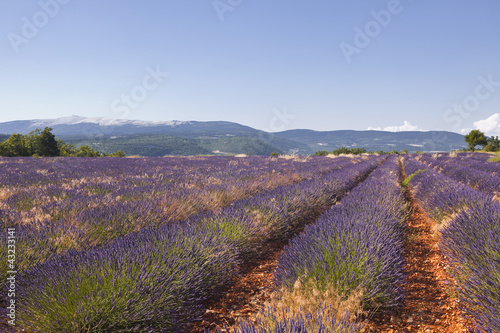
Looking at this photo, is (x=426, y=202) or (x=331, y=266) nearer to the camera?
(x=331, y=266)

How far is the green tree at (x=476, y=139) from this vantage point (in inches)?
2140

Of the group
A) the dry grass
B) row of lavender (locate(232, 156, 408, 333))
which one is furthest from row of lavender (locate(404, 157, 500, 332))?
the dry grass

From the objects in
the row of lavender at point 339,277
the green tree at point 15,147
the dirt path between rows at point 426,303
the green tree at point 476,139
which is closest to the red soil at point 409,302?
the dirt path between rows at point 426,303

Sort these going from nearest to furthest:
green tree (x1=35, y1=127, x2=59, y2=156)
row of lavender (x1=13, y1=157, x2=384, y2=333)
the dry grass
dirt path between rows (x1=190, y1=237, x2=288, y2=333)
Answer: row of lavender (x1=13, y1=157, x2=384, y2=333) → the dry grass → dirt path between rows (x1=190, y1=237, x2=288, y2=333) → green tree (x1=35, y1=127, x2=59, y2=156)

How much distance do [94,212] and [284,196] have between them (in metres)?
3.00

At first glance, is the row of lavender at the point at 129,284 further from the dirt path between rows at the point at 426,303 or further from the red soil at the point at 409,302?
the dirt path between rows at the point at 426,303

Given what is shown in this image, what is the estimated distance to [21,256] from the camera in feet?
6.86

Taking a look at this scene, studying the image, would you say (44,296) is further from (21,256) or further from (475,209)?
(475,209)

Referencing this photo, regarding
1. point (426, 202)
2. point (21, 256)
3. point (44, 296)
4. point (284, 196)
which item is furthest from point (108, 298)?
point (426, 202)

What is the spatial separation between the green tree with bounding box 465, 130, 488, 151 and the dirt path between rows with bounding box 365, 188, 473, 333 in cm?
6833

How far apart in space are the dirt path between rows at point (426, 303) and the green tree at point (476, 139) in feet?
224

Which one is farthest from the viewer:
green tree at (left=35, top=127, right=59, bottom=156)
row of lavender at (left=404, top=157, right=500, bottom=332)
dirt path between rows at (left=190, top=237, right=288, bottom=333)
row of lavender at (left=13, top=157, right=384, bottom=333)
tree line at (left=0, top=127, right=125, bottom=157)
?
green tree at (left=35, top=127, right=59, bottom=156)

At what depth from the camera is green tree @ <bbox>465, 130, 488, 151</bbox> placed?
5434 centimetres

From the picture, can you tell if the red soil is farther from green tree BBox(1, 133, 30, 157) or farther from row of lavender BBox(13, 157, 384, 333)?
green tree BBox(1, 133, 30, 157)
